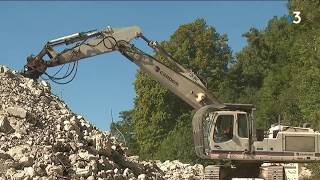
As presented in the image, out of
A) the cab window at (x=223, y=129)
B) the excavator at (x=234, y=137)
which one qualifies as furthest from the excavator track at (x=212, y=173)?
the cab window at (x=223, y=129)

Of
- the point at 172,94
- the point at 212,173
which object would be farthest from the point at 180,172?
Result: the point at 172,94

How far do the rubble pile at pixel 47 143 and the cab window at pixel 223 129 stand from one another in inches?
90.9

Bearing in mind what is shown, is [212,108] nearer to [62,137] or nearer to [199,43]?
[62,137]

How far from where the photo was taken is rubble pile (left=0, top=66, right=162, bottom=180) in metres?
13.5

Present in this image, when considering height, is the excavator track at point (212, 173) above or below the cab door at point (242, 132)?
below

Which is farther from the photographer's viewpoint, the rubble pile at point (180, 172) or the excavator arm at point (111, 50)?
the rubble pile at point (180, 172)

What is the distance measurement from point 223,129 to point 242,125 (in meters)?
0.47

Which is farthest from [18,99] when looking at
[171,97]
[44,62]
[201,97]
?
[171,97]

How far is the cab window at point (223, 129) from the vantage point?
1497 centimetres

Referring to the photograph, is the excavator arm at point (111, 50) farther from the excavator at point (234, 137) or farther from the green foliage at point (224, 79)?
the green foliage at point (224, 79)

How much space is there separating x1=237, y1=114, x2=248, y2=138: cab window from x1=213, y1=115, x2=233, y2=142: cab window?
0.71 ft

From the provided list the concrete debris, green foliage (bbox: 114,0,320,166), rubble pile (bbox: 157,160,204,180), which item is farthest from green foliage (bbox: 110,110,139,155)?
the concrete debris

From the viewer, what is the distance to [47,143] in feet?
47.8

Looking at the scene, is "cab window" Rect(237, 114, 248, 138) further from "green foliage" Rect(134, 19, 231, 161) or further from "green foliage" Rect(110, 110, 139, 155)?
"green foliage" Rect(110, 110, 139, 155)
